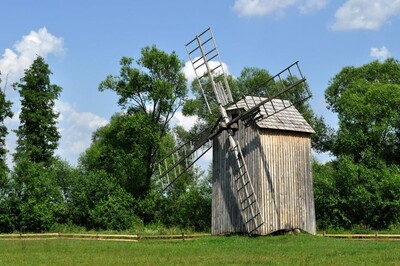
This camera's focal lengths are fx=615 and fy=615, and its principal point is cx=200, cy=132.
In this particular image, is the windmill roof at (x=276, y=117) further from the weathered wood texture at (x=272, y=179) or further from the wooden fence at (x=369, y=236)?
the wooden fence at (x=369, y=236)

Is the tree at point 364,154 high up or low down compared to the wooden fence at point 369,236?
up

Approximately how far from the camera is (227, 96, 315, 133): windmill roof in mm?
29078

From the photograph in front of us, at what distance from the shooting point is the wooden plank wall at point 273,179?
2866 centimetres

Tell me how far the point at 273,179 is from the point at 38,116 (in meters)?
24.8

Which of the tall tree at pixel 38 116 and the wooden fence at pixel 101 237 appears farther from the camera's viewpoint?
the tall tree at pixel 38 116

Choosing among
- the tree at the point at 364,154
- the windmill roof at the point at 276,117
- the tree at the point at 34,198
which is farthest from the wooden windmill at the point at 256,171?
the tree at the point at 34,198

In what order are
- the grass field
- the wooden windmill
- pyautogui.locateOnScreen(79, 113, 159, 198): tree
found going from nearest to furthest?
the grass field
the wooden windmill
pyautogui.locateOnScreen(79, 113, 159, 198): tree

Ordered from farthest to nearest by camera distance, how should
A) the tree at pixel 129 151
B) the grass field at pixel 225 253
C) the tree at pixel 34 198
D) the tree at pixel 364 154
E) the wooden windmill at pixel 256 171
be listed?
the tree at pixel 129 151 < the tree at pixel 34 198 < the tree at pixel 364 154 < the wooden windmill at pixel 256 171 < the grass field at pixel 225 253

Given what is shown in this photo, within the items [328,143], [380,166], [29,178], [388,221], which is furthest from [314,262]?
[328,143]

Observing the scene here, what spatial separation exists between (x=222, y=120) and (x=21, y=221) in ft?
58.3

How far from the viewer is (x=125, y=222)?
4219cm

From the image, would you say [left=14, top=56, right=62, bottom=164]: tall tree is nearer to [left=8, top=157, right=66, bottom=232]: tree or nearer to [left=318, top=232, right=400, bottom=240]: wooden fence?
[left=8, top=157, right=66, bottom=232]: tree

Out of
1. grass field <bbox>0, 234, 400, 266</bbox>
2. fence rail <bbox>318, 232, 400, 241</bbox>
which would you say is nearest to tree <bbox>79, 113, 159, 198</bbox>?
grass field <bbox>0, 234, 400, 266</bbox>

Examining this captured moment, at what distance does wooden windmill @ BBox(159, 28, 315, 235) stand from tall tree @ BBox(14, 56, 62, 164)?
66.6ft
